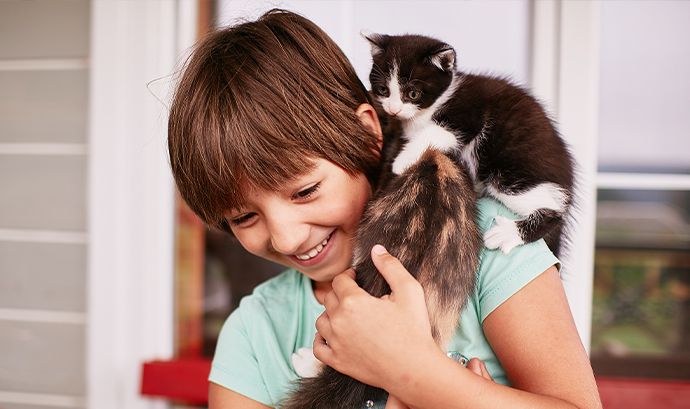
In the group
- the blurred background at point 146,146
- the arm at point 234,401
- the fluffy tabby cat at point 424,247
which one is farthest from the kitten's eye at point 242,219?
the blurred background at point 146,146

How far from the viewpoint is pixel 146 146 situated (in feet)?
6.59

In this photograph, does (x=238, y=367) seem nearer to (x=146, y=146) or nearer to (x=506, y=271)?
(x=506, y=271)

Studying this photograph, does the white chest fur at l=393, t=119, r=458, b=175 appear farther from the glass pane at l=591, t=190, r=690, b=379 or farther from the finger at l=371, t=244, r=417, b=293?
the glass pane at l=591, t=190, r=690, b=379

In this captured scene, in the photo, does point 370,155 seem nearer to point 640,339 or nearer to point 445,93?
point 445,93

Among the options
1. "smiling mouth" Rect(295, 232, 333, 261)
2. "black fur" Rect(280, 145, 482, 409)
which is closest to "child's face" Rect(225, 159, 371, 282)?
"smiling mouth" Rect(295, 232, 333, 261)

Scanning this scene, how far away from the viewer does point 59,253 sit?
2.18 m

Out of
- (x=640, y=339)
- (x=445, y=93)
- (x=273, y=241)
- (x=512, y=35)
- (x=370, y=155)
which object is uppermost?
(x=512, y=35)

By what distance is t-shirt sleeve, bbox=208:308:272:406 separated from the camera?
1172 mm

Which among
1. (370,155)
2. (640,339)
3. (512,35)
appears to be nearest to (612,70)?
(512,35)

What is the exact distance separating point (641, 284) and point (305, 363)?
3545mm

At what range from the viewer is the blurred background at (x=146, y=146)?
72.2 inches

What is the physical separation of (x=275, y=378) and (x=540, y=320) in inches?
20.9

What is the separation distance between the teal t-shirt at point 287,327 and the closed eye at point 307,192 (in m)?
0.28

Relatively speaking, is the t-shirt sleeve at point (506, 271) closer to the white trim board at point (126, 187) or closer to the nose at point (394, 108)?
the nose at point (394, 108)
